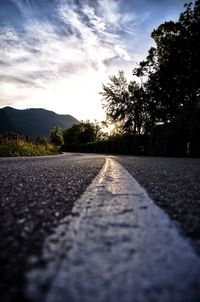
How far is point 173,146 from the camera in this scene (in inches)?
798

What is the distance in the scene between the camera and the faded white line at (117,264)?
74 centimetres

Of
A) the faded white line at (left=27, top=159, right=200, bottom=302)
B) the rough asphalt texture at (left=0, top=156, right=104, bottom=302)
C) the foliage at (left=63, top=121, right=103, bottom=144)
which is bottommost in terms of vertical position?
the rough asphalt texture at (left=0, top=156, right=104, bottom=302)

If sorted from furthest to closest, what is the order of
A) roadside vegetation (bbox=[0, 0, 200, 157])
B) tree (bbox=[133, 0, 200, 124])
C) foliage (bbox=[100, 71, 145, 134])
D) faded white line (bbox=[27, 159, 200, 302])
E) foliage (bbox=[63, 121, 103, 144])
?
foliage (bbox=[63, 121, 103, 144]), foliage (bbox=[100, 71, 145, 134]), tree (bbox=[133, 0, 200, 124]), roadside vegetation (bbox=[0, 0, 200, 157]), faded white line (bbox=[27, 159, 200, 302])

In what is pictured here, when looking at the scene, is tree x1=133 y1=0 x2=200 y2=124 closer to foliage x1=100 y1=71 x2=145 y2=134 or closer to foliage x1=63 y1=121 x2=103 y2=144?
foliage x1=100 y1=71 x2=145 y2=134

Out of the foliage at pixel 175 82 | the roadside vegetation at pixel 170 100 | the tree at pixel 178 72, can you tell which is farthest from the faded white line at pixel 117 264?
the tree at pixel 178 72

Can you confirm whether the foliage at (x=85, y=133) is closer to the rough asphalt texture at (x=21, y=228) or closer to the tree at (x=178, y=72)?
the tree at (x=178, y=72)

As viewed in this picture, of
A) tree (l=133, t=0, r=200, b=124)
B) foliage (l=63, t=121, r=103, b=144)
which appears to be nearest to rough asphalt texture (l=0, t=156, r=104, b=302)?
tree (l=133, t=0, r=200, b=124)

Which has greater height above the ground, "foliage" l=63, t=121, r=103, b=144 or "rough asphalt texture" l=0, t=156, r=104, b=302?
"foliage" l=63, t=121, r=103, b=144

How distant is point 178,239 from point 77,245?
45 centimetres

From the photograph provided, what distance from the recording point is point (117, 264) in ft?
3.07

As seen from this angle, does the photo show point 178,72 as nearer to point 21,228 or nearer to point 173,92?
point 173,92

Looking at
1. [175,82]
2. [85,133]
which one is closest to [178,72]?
[175,82]

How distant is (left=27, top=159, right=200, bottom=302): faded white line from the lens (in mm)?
741

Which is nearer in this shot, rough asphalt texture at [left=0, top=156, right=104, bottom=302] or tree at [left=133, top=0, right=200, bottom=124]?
rough asphalt texture at [left=0, top=156, right=104, bottom=302]
